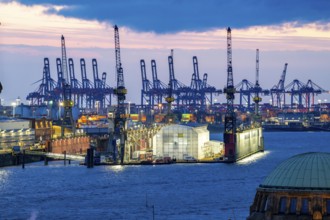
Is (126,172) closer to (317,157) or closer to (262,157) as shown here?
(262,157)

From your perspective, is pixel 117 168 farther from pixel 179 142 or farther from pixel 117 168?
pixel 179 142

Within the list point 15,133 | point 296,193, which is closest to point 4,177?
point 15,133

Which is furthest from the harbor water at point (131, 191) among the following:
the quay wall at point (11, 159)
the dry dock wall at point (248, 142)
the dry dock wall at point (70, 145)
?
the dry dock wall at point (70, 145)

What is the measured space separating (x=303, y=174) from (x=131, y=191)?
1949 inches

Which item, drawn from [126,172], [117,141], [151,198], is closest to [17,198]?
[151,198]

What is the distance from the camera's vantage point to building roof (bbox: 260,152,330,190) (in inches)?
928

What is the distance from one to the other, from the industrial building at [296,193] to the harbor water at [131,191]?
1640cm

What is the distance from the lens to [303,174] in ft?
78.2

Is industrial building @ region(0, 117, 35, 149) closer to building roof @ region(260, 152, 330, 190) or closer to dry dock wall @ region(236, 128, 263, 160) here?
dry dock wall @ region(236, 128, 263, 160)

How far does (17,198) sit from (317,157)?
46405 mm

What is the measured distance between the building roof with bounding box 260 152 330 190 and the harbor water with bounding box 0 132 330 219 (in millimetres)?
16280

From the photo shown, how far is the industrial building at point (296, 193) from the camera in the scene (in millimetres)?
23266

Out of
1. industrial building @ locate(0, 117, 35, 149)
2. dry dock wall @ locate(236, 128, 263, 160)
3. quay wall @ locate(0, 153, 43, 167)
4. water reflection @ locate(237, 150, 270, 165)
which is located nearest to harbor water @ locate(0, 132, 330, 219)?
water reflection @ locate(237, 150, 270, 165)

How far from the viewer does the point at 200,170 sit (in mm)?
93312
